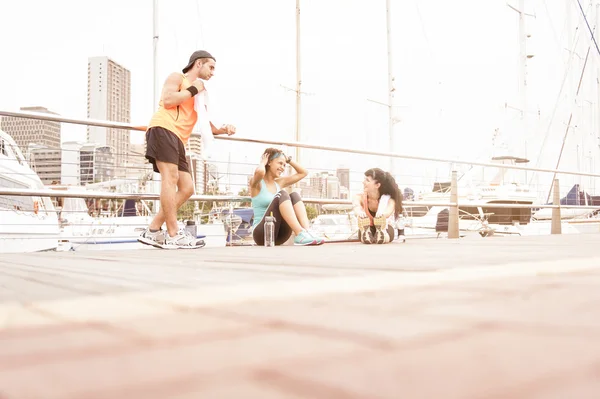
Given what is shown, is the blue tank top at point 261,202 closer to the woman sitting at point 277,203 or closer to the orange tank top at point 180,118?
the woman sitting at point 277,203

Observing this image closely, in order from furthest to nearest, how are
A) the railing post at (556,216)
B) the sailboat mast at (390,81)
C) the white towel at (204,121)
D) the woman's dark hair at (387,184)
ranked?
the sailboat mast at (390,81)
the railing post at (556,216)
the woman's dark hair at (387,184)
the white towel at (204,121)

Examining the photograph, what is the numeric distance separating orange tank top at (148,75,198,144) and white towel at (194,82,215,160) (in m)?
0.05

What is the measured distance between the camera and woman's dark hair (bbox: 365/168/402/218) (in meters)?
4.54

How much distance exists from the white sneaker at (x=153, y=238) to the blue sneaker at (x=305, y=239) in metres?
0.99

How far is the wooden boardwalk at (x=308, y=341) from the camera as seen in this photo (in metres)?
0.36

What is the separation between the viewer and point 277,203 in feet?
13.2

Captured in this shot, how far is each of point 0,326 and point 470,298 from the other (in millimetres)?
638

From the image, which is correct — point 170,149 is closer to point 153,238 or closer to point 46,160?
point 153,238

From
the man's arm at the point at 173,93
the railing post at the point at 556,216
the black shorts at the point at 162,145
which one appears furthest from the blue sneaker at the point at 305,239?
the railing post at the point at 556,216

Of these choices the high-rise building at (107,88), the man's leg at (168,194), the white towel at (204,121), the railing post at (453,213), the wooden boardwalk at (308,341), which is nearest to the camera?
the wooden boardwalk at (308,341)

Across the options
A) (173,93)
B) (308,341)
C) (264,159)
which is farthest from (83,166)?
(308,341)

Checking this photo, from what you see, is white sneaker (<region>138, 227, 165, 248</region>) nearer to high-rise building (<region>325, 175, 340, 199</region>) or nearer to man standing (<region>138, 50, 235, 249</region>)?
man standing (<region>138, 50, 235, 249</region>)

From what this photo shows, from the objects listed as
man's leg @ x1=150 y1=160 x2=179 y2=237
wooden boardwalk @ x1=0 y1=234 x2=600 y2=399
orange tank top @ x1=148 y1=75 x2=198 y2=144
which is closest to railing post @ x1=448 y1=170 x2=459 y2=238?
orange tank top @ x1=148 y1=75 x2=198 y2=144

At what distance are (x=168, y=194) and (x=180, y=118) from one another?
0.56 m
